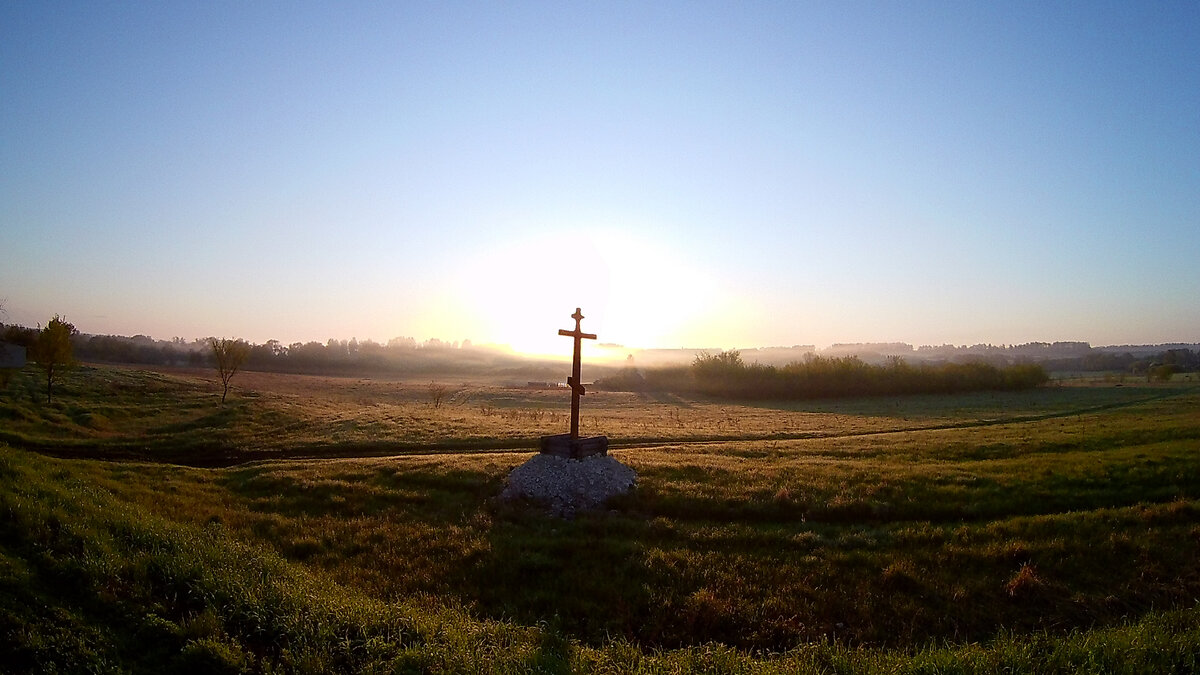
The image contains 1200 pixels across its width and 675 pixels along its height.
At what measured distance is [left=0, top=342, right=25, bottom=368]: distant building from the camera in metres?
46.0

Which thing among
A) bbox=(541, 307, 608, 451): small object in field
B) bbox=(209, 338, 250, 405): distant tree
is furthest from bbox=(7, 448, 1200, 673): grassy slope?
bbox=(209, 338, 250, 405): distant tree

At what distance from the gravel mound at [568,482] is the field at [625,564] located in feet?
1.83

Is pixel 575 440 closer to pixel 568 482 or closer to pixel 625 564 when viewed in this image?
pixel 568 482

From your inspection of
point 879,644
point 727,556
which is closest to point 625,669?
point 879,644

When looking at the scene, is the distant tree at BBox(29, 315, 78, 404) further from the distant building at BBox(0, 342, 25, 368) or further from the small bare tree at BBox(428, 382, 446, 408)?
the small bare tree at BBox(428, 382, 446, 408)

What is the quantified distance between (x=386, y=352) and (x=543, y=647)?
171346 millimetres

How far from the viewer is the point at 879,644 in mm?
9523

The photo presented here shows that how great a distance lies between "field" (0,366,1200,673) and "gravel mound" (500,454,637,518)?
558 millimetres

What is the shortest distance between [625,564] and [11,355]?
55681 millimetres

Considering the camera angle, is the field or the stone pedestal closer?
the field

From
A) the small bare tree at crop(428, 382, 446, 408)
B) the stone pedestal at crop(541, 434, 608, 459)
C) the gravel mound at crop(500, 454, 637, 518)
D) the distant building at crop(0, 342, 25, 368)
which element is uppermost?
the distant building at crop(0, 342, 25, 368)

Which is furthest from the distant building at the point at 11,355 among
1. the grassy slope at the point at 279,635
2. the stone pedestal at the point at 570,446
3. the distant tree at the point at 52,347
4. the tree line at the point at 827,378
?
the tree line at the point at 827,378

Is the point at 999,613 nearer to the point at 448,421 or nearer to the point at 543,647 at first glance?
the point at 543,647

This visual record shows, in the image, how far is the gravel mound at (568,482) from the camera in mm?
16672
